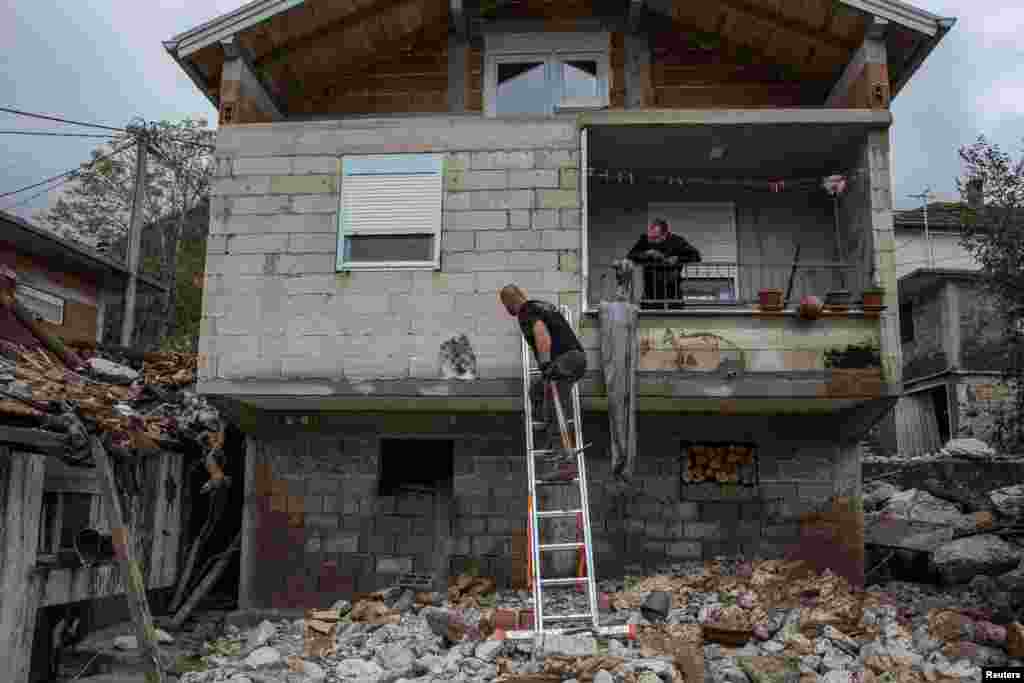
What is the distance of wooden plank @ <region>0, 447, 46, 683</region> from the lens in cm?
814

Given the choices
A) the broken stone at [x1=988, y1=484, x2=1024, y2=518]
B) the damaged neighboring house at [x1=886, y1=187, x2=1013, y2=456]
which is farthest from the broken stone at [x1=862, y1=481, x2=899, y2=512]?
the damaged neighboring house at [x1=886, y1=187, x2=1013, y2=456]

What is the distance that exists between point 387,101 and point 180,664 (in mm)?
7305

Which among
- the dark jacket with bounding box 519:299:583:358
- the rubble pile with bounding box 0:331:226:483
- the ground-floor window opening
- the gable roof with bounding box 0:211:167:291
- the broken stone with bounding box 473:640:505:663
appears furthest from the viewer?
the gable roof with bounding box 0:211:167:291

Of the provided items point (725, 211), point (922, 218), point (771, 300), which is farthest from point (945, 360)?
point (771, 300)

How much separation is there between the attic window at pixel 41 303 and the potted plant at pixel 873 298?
12.6 m

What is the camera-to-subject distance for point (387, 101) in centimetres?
1203

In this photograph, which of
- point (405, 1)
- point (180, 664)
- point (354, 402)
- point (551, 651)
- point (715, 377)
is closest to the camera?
point (551, 651)

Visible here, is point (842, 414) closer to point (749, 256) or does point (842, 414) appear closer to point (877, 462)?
point (749, 256)

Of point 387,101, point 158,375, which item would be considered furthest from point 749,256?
point 158,375

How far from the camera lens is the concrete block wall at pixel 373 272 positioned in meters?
10.1

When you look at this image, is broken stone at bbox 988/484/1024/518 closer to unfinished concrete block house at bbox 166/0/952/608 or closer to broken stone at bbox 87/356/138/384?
unfinished concrete block house at bbox 166/0/952/608

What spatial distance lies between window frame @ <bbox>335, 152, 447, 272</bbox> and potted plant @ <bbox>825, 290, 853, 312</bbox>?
4350mm

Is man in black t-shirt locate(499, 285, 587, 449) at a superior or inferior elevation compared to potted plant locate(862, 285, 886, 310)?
inferior

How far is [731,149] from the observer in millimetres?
11195
